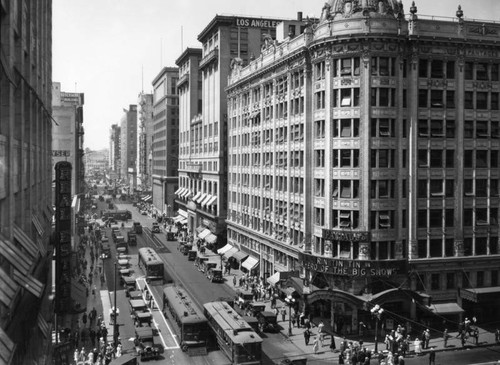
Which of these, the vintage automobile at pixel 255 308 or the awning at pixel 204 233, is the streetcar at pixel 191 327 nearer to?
the vintage automobile at pixel 255 308

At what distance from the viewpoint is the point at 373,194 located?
49.4m

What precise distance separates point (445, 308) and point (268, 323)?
16.6 meters

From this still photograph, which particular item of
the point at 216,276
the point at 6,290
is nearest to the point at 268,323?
the point at 216,276

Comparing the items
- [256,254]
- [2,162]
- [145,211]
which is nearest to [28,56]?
[2,162]

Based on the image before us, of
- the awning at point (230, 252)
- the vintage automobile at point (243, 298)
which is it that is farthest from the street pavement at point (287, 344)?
the awning at point (230, 252)

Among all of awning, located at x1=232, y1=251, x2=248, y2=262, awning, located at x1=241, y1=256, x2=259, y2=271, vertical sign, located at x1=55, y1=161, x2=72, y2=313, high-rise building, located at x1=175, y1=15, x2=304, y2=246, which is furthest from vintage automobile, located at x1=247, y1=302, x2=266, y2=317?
high-rise building, located at x1=175, y1=15, x2=304, y2=246

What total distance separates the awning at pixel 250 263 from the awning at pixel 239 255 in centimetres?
147

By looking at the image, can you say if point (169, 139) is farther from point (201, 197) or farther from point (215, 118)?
point (215, 118)

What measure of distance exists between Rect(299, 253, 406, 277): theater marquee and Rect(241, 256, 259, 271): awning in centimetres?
1970

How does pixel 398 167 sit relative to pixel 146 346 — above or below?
above

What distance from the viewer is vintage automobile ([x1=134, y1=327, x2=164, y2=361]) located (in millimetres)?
40062

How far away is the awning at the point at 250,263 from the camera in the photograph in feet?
228

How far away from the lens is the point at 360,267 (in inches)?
1908

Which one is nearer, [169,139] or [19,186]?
[19,186]
